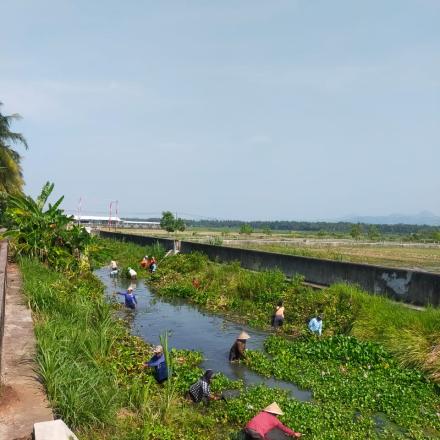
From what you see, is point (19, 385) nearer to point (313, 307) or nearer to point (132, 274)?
point (313, 307)

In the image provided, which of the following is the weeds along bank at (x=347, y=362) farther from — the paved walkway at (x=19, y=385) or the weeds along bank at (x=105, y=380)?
the paved walkway at (x=19, y=385)

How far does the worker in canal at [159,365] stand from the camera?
32.4 feet

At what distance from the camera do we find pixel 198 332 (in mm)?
15328

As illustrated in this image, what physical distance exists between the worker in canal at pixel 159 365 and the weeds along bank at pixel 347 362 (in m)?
1.65

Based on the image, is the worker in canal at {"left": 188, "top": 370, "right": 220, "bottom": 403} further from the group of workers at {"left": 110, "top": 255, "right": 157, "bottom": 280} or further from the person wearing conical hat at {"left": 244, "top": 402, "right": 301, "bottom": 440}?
the group of workers at {"left": 110, "top": 255, "right": 157, "bottom": 280}

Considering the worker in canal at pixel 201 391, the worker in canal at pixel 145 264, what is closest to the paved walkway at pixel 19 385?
the worker in canal at pixel 201 391

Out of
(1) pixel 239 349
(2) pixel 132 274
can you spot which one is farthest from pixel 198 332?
(2) pixel 132 274

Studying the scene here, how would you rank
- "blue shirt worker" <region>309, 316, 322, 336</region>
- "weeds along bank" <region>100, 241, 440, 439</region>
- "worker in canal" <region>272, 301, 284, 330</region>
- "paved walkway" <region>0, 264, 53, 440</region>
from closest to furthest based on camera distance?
"paved walkway" <region>0, 264, 53, 440</region> → "weeds along bank" <region>100, 241, 440, 439</region> → "blue shirt worker" <region>309, 316, 322, 336</region> → "worker in canal" <region>272, 301, 284, 330</region>

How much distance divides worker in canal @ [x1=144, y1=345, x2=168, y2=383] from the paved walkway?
2.42 m

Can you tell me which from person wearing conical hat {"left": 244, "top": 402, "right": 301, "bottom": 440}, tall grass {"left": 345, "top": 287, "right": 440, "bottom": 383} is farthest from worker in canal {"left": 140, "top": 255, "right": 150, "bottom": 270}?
person wearing conical hat {"left": 244, "top": 402, "right": 301, "bottom": 440}

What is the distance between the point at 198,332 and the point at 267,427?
8.02 metres

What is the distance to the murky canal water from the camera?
37.0 feet

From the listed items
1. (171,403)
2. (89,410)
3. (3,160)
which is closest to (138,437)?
(89,410)

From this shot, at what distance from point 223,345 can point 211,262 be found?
12.5 metres
